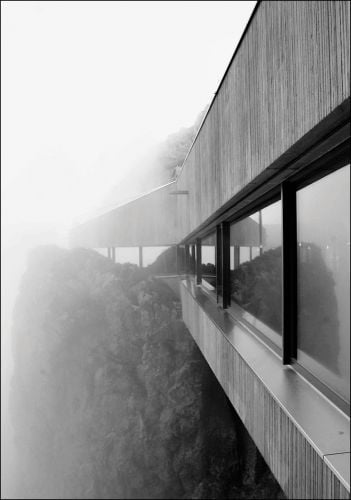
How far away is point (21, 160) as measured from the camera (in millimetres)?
45625

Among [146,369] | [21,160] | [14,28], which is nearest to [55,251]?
[146,369]

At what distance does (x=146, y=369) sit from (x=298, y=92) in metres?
11.1

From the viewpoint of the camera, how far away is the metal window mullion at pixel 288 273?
223cm

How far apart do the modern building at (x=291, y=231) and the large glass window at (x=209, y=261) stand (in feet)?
5.46

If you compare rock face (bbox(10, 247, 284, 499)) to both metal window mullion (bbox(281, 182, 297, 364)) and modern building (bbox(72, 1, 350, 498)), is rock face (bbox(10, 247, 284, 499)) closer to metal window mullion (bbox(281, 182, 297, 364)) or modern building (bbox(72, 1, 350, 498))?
modern building (bbox(72, 1, 350, 498))

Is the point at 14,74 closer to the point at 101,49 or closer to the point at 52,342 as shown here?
the point at 101,49

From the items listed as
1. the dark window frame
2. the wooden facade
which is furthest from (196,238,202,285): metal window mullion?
the dark window frame

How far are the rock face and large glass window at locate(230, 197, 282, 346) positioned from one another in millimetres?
7188

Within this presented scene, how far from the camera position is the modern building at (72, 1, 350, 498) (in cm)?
137

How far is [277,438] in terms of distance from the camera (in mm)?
1887

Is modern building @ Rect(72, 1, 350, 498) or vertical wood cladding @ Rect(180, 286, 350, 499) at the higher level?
modern building @ Rect(72, 1, 350, 498)

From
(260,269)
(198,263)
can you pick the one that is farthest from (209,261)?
(260,269)

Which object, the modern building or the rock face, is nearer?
the modern building

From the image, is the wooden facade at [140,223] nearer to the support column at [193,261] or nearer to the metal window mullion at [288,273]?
the support column at [193,261]
